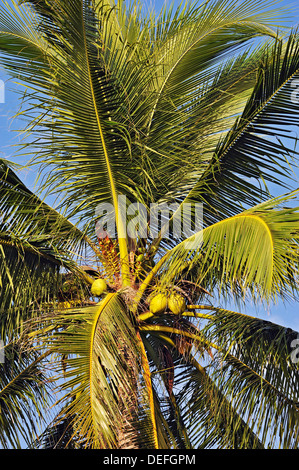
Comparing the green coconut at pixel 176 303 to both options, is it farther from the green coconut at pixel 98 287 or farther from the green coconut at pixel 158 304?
the green coconut at pixel 98 287

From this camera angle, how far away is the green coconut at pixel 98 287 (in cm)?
523

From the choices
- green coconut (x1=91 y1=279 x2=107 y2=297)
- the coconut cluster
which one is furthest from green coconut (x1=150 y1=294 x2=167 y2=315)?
green coconut (x1=91 y1=279 x2=107 y2=297)

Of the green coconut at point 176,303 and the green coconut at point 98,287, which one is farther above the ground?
the green coconut at point 98,287

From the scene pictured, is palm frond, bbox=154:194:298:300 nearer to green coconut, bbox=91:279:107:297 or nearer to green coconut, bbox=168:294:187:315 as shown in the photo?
green coconut, bbox=168:294:187:315

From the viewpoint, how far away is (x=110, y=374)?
4.19 meters

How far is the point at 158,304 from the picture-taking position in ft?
16.2

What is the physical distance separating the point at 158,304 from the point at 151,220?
1.32 meters

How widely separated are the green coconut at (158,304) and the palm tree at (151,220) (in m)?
0.02

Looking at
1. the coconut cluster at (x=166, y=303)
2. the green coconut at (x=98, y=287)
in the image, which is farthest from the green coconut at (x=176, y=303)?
the green coconut at (x=98, y=287)

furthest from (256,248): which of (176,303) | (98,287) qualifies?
(98,287)

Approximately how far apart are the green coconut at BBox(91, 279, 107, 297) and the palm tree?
0.06 feet

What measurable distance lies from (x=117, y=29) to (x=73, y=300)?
10.7ft

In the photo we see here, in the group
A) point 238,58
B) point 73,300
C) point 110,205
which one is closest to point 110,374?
point 73,300

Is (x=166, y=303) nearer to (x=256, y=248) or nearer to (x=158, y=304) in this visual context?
(x=158, y=304)
